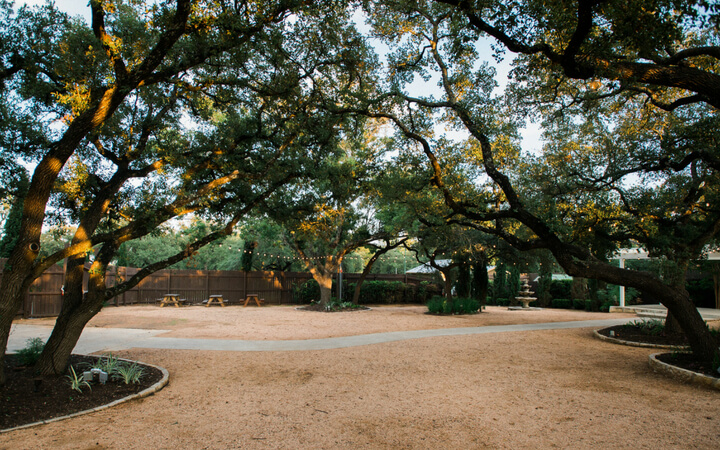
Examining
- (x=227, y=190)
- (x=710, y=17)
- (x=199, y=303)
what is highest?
(x=710, y=17)

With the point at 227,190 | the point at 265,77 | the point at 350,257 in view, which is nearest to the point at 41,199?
the point at 227,190

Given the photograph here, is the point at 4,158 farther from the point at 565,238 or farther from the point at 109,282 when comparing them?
the point at 109,282

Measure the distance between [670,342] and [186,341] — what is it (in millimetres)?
11137

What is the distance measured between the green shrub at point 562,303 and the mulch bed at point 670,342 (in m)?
11.8

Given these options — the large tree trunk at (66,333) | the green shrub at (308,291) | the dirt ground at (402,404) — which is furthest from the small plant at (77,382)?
the green shrub at (308,291)

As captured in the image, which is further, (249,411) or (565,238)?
(565,238)

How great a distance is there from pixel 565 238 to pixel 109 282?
1907 centimetres

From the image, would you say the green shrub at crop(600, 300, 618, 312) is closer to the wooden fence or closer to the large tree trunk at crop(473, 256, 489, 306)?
the large tree trunk at crop(473, 256, 489, 306)

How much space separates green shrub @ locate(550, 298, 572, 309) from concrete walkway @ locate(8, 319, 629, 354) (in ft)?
42.5

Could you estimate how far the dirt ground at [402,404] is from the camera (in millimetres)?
3803

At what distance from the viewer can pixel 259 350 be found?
8.38m

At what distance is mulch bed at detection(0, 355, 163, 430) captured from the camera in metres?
4.27

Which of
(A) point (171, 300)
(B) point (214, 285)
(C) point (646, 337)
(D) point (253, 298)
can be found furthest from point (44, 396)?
(D) point (253, 298)

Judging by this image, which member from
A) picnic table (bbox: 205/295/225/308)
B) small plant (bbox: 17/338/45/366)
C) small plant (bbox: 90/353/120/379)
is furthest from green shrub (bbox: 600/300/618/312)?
small plant (bbox: 17/338/45/366)
